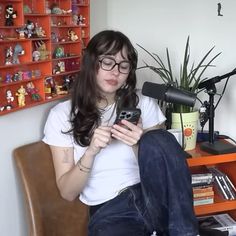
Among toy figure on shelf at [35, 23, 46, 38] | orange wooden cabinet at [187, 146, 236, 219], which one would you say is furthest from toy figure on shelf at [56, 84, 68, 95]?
orange wooden cabinet at [187, 146, 236, 219]

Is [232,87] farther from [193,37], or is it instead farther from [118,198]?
[118,198]

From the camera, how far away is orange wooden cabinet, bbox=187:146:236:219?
160cm

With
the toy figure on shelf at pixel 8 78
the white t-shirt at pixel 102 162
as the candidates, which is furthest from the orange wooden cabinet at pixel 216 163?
the toy figure on shelf at pixel 8 78

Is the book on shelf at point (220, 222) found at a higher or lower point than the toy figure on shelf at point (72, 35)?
lower

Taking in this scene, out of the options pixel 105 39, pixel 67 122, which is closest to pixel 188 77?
pixel 105 39

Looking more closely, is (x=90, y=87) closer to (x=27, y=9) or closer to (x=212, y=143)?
(x=27, y=9)

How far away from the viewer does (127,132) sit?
3.79 ft

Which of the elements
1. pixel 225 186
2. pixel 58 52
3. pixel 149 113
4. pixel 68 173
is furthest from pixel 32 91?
pixel 225 186

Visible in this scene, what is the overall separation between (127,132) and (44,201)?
41 centimetres

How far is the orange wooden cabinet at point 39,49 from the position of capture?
119 cm

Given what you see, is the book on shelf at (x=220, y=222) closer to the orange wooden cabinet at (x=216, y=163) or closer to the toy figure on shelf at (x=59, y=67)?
the orange wooden cabinet at (x=216, y=163)

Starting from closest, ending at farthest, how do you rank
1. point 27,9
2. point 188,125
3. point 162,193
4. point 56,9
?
point 162,193, point 27,9, point 56,9, point 188,125

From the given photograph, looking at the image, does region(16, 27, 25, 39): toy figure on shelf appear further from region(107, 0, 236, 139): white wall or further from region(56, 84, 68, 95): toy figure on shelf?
region(107, 0, 236, 139): white wall

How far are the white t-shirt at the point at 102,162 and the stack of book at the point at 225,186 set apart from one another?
22.5 inches
